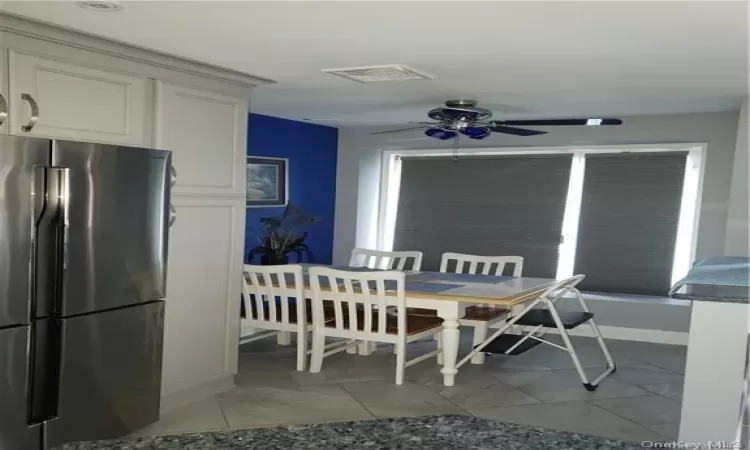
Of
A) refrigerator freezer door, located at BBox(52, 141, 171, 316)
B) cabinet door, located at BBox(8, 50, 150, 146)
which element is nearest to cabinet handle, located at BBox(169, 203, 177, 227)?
refrigerator freezer door, located at BBox(52, 141, 171, 316)

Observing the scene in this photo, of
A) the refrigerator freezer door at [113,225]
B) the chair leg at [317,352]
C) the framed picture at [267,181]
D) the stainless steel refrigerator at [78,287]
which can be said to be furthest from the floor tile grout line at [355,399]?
the framed picture at [267,181]

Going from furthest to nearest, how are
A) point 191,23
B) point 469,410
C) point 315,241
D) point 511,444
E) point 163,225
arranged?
1. point 315,241
2. point 469,410
3. point 163,225
4. point 191,23
5. point 511,444

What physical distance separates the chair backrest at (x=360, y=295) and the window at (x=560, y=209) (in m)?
2.10

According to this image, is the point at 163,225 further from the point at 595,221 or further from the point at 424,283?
Result: the point at 595,221

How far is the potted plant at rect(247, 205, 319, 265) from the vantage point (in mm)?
5793

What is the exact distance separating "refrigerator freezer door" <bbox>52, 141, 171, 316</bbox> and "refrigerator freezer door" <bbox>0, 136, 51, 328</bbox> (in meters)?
0.10

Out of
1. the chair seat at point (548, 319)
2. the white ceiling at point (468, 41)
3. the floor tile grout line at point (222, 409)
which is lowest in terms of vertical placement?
the floor tile grout line at point (222, 409)

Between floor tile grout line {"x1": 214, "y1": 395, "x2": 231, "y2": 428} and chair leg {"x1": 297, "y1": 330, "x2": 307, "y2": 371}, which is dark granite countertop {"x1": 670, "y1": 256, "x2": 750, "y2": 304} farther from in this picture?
chair leg {"x1": 297, "y1": 330, "x2": 307, "y2": 371}

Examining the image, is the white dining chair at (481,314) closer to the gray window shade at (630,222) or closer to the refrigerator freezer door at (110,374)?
the gray window shade at (630,222)

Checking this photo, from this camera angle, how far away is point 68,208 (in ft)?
9.14

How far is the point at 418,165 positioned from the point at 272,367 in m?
2.87

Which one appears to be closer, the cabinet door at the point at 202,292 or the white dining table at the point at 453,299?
the cabinet door at the point at 202,292

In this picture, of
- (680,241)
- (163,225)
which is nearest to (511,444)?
(163,225)

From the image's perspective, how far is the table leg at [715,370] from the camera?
2318 mm
